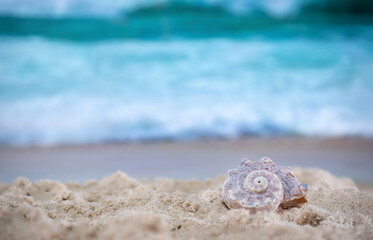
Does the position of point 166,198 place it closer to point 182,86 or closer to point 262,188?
point 262,188

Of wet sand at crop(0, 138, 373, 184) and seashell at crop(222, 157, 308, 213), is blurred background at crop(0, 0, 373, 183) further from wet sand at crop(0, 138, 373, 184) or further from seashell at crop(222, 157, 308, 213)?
seashell at crop(222, 157, 308, 213)

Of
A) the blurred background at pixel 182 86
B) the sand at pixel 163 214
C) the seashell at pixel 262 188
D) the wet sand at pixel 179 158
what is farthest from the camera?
the blurred background at pixel 182 86

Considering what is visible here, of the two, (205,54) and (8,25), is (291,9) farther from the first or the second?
(8,25)

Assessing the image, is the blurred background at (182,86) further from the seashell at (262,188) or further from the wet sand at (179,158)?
the seashell at (262,188)

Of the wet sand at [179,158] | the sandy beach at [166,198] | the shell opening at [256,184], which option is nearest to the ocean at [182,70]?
the wet sand at [179,158]

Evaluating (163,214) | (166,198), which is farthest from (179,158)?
(163,214)

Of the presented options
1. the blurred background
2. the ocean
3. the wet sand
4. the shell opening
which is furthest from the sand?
the ocean
